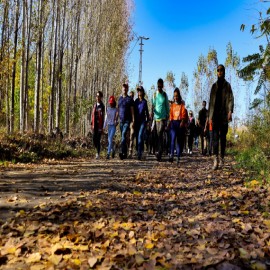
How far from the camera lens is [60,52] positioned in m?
21.8

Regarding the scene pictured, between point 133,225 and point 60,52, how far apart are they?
1962cm

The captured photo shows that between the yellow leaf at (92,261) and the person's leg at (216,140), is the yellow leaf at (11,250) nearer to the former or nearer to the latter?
the yellow leaf at (92,261)

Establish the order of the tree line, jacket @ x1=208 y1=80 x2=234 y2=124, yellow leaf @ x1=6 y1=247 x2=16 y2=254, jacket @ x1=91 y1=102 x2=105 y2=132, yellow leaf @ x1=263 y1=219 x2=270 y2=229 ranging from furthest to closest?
1. the tree line
2. jacket @ x1=91 y1=102 x2=105 y2=132
3. jacket @ x1=208 y1=80 x2=234 y2=124
4. yellow leaf @ x1=263 y1=219 x2=270 y2=229
5. yellow leaf @ x1=6 y1=247 x2=16 y2=254

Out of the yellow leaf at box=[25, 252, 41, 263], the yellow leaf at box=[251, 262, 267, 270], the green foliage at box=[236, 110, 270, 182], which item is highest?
the green foliage at box=[236, 110, 270, 182]

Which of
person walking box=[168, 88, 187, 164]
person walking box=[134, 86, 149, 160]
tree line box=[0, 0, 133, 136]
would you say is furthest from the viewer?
tree line box=[0, 0, 133, 136]

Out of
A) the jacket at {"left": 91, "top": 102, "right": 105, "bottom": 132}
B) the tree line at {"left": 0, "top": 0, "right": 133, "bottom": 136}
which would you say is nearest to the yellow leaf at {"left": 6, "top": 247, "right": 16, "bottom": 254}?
the jacket at {"left": 91, "top": 102, "right": 105, "bottom": 132}

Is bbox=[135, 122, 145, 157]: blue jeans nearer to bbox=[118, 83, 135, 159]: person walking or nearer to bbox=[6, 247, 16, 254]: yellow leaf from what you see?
bbox=[118, 83, 135, 159]: person walking

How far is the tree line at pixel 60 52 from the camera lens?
59.3 ft

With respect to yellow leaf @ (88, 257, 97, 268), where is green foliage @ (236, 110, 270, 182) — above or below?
above

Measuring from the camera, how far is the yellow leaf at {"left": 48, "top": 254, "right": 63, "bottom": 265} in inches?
105

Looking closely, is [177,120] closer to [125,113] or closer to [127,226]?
[125,113]

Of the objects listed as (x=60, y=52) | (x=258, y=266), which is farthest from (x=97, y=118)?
(x=60, y=52)

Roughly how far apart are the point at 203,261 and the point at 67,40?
75.5 ft

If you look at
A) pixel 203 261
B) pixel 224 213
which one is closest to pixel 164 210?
pixel 224 213
